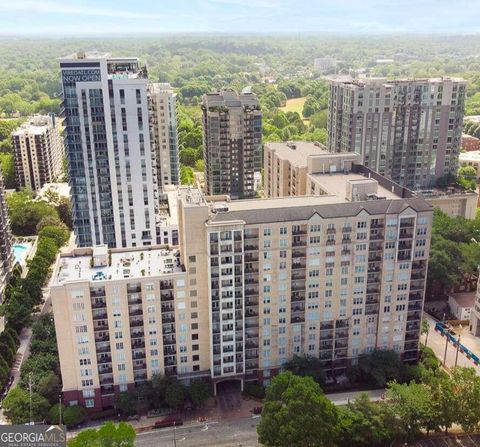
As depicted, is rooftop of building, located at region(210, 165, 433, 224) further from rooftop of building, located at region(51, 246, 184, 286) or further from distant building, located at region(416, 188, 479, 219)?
distant building, located at region(416, 188, 479, 219)

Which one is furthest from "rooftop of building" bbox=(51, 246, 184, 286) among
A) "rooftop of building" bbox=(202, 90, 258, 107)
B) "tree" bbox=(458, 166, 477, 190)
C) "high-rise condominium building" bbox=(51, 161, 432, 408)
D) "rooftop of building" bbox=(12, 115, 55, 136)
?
"tree" bbox=(458, 166, 477, 190)

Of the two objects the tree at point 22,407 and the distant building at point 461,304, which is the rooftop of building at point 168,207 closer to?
the tree at point 22,407

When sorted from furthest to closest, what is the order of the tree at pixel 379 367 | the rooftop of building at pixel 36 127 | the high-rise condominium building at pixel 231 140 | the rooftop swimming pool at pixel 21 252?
the rooftop of building at pixel 36 127, the high-rise condominium building at pixel 231 140, the rooftop swimming pool at pixel 21 252, the tree at pixel 379 367

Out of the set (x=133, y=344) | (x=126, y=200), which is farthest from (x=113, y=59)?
(x=133, y=344)

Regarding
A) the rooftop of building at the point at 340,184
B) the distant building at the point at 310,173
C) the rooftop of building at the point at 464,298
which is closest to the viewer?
the rooftop of building at the point at 340,184

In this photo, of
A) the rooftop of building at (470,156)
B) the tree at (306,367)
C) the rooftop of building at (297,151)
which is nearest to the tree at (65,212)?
the rooftop of building at (297,151)
